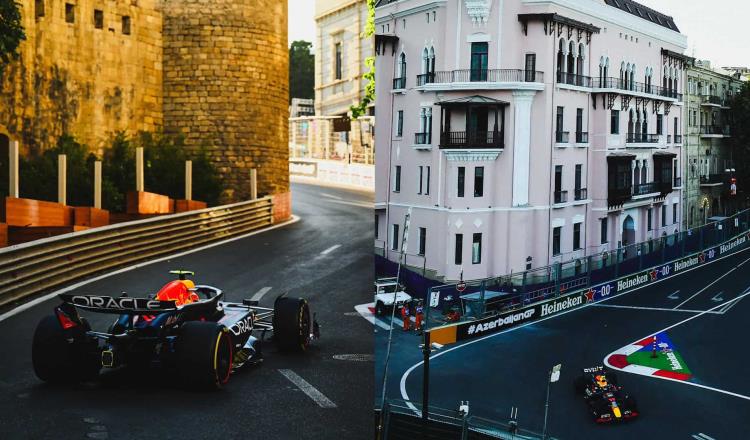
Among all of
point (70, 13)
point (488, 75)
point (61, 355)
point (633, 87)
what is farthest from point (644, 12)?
point (70, 13)

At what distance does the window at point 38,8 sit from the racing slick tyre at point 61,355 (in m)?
21.9

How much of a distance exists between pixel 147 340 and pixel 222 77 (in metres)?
26.9

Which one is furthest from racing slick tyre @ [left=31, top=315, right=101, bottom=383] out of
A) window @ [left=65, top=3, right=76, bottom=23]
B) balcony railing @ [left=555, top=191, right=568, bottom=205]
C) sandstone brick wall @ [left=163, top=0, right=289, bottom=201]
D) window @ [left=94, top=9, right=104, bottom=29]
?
sandstone brick wall @ [left=163, top=0, right=289, bottom=201]

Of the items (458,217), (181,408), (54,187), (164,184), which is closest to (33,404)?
(181,408)

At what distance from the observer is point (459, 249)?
1178 cm

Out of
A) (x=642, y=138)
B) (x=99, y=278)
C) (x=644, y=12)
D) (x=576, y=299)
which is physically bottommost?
(x=99, y=278)

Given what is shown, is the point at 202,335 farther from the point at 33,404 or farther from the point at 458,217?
the point at 458,217

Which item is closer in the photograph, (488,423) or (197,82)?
(488,423)

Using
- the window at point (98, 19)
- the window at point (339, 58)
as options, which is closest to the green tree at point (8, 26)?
the window at point (98, 19)

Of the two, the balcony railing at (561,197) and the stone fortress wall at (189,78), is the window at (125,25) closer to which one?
the stone fortress wall at (189,78)

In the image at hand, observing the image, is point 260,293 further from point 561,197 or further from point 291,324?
point 561,197

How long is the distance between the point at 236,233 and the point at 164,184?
5.25 m

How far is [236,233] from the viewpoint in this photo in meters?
32.6

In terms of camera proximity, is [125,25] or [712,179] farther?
[125,25]
